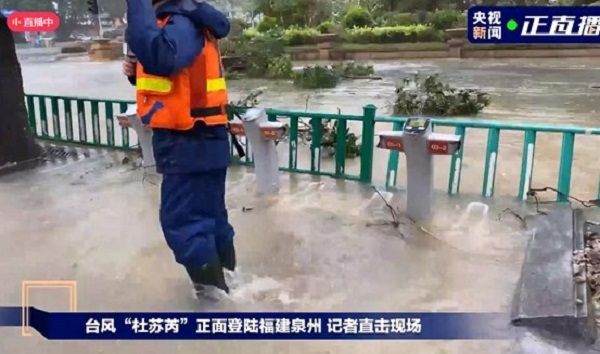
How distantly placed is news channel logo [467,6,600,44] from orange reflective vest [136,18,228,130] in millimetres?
794

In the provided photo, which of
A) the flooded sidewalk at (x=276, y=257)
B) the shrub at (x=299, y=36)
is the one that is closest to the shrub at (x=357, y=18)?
the shrub at (x=299, y=36)

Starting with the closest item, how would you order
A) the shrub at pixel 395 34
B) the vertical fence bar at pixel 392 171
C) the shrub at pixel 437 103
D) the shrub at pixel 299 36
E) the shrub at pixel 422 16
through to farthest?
the vertical fence bar at pixel 392 171 < the shrub at pixel 437 103 < the shrub at pixel 299 36 < the shrub at pixel 422 16 < the shrub at pixel 395 34

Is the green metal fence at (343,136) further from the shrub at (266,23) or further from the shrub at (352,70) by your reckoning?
the shrub at (352,70)

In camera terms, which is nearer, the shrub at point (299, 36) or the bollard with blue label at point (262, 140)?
the bollard with blue label at point (262, 140)

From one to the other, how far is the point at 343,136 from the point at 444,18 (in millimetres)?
4871

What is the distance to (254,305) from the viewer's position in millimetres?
2414

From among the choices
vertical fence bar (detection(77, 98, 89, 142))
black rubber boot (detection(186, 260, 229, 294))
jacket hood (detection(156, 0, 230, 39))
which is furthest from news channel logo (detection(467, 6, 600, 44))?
vertical fence bar (detection(77, 98, 89, 142))

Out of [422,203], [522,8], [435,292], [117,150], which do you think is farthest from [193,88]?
[117,150]

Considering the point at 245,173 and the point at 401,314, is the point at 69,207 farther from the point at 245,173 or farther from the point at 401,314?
the point at 401,314

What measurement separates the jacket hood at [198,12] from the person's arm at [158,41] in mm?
23

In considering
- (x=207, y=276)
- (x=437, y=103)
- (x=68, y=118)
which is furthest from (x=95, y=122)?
(x=437, y=103)

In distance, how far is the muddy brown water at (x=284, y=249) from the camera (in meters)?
2.38

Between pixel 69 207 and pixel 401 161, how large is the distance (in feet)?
6.92

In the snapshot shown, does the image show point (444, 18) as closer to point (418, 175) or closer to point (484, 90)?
point (484, 90)
